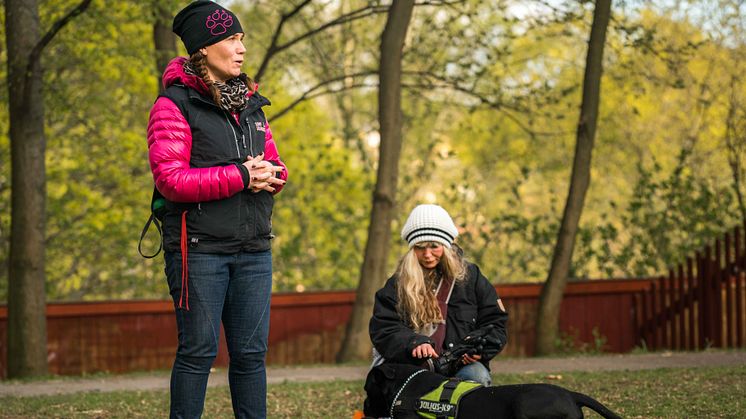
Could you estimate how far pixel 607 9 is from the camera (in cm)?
1140

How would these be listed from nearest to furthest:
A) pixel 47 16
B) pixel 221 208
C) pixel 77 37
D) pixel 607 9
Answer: pixel 221 208 < pixel 607 9 < pixel 77 37 < pixel 47 16

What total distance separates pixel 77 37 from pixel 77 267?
5.37 meters

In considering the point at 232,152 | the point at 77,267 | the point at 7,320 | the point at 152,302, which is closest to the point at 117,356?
the point at 152,302

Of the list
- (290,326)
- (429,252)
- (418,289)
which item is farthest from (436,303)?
(290,326)

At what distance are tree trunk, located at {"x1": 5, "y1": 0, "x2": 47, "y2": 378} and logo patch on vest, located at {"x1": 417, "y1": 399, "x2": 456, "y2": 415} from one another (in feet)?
25.1

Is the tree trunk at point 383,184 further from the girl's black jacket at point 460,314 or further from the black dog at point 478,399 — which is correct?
the black dog at point 478,399

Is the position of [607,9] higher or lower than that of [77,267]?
higher

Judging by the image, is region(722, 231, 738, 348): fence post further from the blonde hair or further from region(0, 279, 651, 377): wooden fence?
the blonde hair

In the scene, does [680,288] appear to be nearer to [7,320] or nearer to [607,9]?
[607,9]

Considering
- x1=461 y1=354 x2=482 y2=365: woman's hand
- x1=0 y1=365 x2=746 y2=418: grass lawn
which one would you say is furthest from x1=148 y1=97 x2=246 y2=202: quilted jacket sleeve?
x1=0 y1=365 x2=746 y2=418: grass lawn

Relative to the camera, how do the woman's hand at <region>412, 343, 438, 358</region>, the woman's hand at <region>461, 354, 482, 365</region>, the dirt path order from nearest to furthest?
1. the woman's hand at <region>412, 343, 438, 358</region>
2. the woman's hand at <region>461, 354, 482, 365</region>
3. the dirt path

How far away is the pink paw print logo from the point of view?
4344mm

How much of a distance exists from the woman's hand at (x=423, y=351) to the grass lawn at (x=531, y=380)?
1.62 metres

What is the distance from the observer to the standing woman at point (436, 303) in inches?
191
